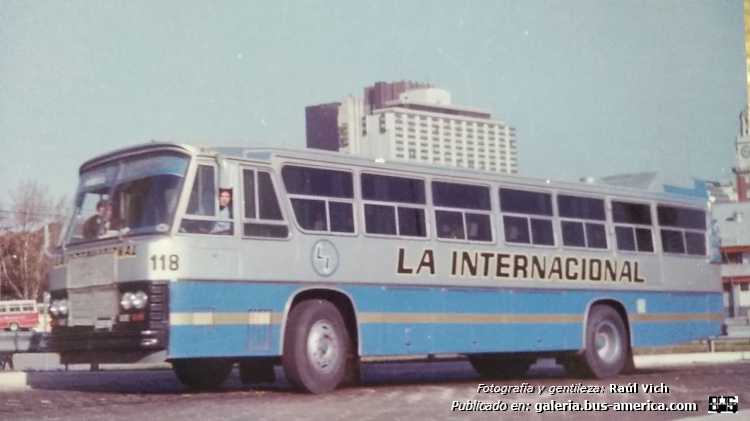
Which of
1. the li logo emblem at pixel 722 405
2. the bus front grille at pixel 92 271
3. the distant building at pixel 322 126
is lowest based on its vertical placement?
the li logo emblem at pixel 722 405

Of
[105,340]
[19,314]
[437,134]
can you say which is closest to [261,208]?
[105,340]

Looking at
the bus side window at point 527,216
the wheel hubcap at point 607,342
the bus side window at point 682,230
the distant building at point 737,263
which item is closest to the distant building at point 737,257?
the distant building at point 737,263

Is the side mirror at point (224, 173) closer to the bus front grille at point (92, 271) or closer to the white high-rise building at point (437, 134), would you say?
the bus front grille at point (92, 271)

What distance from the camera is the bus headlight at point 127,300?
12023 mm

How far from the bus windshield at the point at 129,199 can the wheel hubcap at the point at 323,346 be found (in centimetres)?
222

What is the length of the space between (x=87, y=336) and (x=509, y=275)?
6179mm

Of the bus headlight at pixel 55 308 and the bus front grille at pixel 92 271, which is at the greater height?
the bus front grille at pixel 92 271

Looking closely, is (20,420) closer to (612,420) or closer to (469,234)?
(612,420)

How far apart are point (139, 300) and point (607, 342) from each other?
8.35 metres

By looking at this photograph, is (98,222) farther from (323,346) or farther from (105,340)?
(323,346)

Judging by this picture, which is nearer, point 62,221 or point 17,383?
point 62,221

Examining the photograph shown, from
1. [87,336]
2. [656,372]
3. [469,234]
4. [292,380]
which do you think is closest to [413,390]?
[292,380]

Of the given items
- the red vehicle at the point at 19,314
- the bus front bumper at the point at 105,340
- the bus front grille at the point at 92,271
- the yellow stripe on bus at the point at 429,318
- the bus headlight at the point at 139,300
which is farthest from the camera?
the red vehicle at the point at 19,314

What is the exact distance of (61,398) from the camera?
1231 cm
